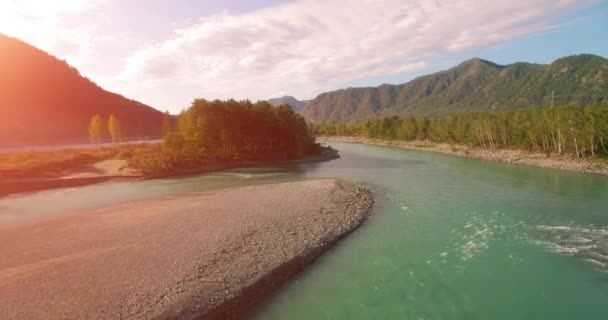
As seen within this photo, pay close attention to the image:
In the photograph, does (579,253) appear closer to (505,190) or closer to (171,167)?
(505,190)

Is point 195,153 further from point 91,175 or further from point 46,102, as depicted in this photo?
point 46,102

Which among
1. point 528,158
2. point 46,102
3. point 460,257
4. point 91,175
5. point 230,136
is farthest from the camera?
point 46,102

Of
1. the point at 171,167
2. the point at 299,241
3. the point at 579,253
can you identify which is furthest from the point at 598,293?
the point at 171,167

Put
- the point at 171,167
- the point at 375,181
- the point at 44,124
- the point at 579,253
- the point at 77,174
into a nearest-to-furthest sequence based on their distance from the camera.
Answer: the point at 579,253
the point at 375,181
the point at 77,174
the point at 171,167
the point at 44,124

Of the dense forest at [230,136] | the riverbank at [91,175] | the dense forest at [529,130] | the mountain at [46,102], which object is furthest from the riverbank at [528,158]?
the mountain at [46,102]

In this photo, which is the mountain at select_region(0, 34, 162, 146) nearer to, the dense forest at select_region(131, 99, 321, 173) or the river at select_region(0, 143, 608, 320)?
the dense forest at select_region(131, 99, 321, 173)

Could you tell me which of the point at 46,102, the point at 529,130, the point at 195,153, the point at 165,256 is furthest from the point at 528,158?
the point at 46,102

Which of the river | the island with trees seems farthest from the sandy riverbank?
the island with trees
